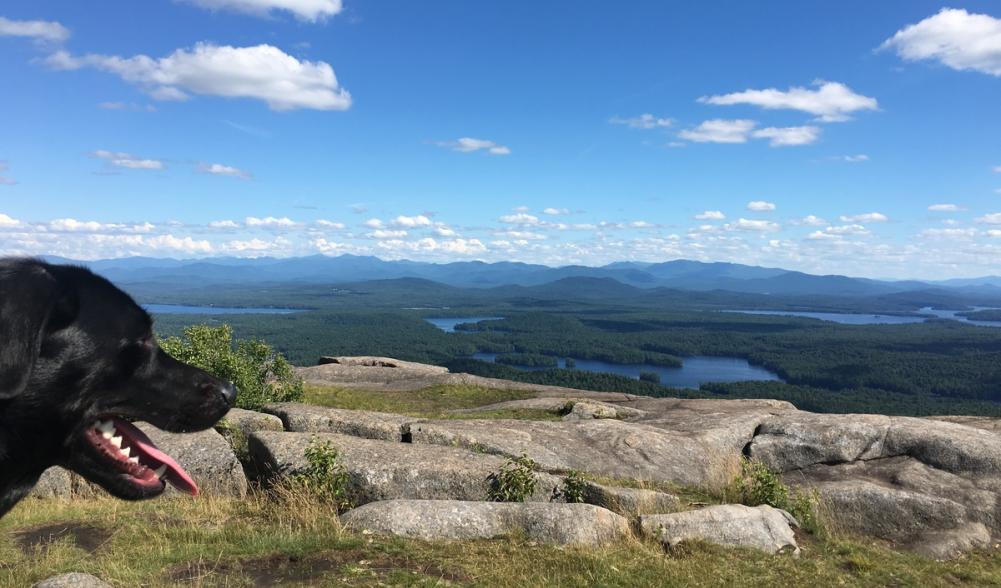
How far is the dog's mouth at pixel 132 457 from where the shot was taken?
10.9ft

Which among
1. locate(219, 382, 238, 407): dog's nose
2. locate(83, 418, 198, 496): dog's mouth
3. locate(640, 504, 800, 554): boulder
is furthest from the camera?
locate(640, 504, 800, 554): boulder

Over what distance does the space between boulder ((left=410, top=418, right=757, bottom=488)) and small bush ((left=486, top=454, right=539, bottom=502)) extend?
7.85ft

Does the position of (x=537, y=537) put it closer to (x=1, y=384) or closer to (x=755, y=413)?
(x=1, y=384)

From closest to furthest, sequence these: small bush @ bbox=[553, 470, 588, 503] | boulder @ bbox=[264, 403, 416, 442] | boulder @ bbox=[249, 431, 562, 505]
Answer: boulder @ bbox=[249, 431, 562, 505]
small bush @ bbox=[553, 470, 588, 503]
boulder @ bbox=[264, 403, 416, 442]

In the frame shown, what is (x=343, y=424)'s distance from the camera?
50.2 ft

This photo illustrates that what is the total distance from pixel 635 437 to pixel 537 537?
9.21 meters

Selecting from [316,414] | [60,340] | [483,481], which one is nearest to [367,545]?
[483,481]

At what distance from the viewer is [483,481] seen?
1100cm

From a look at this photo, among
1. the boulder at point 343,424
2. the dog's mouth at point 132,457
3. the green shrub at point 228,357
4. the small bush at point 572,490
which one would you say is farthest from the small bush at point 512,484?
the green shrub at point 228,357

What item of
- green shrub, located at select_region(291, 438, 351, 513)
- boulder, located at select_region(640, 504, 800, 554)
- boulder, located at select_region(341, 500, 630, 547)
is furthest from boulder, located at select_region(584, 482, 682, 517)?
green shrub, located at select_region(291, 438, 351, 513)

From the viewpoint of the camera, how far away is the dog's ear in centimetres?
266

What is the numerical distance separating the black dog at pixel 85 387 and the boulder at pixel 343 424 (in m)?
11.6

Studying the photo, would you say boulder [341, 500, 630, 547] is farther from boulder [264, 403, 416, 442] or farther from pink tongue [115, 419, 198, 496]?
boulder [264, 403, 416, 442]

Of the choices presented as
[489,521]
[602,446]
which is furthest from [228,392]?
[602,446]
